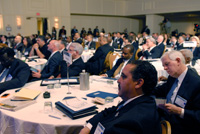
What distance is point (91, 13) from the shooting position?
19172 mm

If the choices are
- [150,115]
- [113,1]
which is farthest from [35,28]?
[150,115]

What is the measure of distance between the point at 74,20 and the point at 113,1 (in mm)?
4470

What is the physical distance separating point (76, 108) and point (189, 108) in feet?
3.50

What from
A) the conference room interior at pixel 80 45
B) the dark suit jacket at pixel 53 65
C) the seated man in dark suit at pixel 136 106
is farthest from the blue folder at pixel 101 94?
the dark suit jacket at pixel 53 65

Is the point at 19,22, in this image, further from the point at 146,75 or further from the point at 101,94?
the point at 146,75

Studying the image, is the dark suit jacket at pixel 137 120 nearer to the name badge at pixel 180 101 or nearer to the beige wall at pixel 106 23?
the name badge at pixel 180 101

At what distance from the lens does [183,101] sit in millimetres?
1961

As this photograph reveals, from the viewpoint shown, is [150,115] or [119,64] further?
[119,64]

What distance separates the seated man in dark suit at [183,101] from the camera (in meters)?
1.87

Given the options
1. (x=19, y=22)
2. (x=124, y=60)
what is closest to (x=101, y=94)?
(x=124, y=60)

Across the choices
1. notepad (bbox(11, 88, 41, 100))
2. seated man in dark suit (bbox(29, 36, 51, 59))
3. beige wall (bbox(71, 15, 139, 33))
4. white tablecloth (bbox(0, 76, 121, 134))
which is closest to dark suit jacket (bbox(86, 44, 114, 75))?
seated man in dark suit (bbox(29, 36, 51, 59))

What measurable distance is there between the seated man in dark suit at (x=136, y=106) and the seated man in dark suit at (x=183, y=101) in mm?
526

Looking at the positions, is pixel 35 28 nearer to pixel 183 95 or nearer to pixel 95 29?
pixel 95 29

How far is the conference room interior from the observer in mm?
1981
